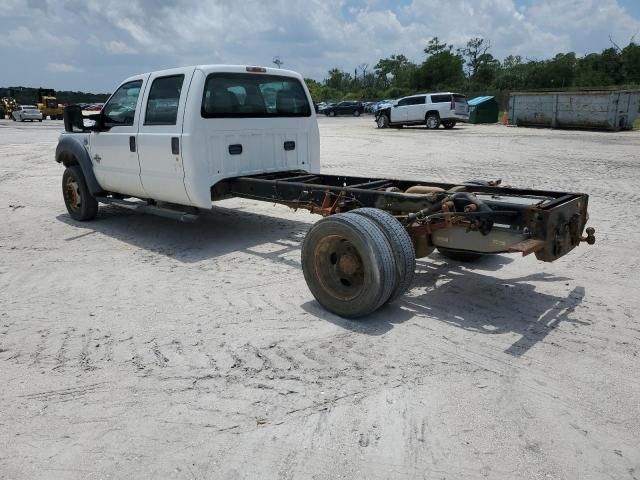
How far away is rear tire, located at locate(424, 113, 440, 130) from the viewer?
2923cm

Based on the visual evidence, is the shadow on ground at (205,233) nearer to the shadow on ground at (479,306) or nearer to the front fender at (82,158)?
the front fender at (82,158)

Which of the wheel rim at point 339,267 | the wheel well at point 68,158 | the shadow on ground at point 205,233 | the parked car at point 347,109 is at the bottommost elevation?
the shadow on ground at point 205,233

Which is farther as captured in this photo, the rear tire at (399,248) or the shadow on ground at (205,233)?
the shadow on ground at (205,233)

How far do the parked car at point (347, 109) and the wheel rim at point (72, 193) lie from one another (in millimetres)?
44940

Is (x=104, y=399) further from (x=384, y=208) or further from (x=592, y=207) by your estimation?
(x=592, y=207)

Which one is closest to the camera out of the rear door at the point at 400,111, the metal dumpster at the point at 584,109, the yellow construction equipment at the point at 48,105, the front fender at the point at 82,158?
the front fender at the point at 82,158

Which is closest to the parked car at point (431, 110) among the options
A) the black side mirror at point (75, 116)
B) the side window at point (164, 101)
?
the black side mirror at point (75, 116)

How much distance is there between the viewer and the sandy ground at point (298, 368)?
2764 millimetres

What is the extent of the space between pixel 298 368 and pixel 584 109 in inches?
1079

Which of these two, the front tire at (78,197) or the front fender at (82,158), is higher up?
the front fender at (82,158)

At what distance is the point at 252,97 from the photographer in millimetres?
6562

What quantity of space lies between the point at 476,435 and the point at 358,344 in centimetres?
123

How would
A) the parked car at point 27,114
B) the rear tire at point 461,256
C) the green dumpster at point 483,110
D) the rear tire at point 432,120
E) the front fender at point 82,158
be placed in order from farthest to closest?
the parked car at point 27,114
the green dumpster at point 483,110
the rear tire at point 432,120
the front fender at point 82,158
the rear tire at point 461,256

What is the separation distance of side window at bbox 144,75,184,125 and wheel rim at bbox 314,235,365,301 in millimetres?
2657
